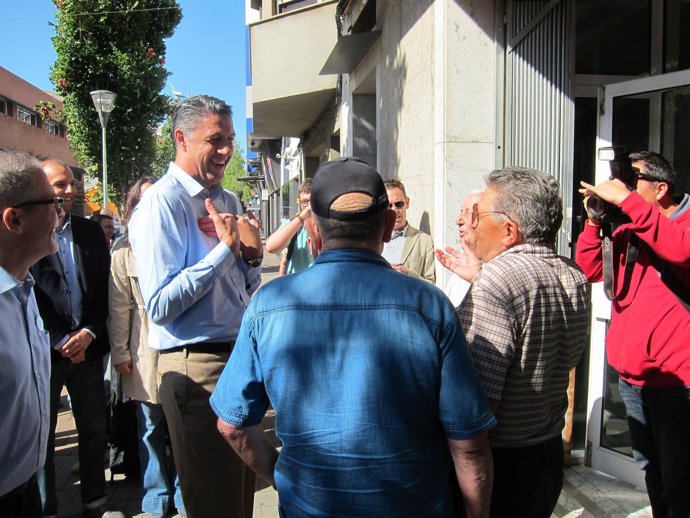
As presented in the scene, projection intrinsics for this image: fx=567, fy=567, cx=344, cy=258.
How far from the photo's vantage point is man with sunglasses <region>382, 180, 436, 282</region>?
4316 mm

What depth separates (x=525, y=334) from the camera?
1831mm

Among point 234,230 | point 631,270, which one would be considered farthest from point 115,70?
point 631,270

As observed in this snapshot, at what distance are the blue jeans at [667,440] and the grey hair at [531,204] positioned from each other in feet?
3.87

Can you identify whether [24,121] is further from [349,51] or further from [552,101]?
[552,101]

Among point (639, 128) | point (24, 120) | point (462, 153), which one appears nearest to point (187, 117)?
point (462, 153)

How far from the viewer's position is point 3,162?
185 cm

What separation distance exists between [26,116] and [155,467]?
33.7 metres

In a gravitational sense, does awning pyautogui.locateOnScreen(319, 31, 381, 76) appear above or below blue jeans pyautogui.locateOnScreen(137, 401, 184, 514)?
above

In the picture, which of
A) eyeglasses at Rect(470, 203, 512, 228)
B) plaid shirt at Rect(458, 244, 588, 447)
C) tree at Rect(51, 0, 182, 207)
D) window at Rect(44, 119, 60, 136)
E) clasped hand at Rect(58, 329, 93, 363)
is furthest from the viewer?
window at Rect(44, 119, 60, 136)

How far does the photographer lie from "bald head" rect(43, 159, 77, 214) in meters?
3.14

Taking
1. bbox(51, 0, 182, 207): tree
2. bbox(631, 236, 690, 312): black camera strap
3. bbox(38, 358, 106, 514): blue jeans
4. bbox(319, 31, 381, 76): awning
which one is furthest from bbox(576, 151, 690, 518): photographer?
bbox(51, 0, 182, 207): tree

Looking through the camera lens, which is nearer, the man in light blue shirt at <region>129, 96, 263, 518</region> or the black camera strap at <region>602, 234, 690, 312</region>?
the man in light blue shirt at <region>129, 96, 263, 518</region>

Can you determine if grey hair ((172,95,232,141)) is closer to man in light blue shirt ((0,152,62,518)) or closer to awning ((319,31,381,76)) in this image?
man in light blue shirt ((0,152,62,518))

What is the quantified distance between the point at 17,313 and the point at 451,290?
6.24ft
